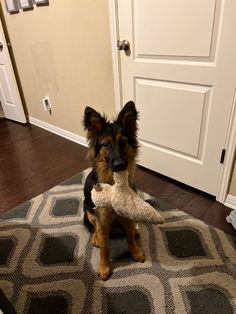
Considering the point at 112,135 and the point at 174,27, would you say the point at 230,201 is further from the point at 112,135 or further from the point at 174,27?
the point at 174,27

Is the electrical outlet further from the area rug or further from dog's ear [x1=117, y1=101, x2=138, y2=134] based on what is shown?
dog's ear [x1=117, y1=101, x2=138, y2=134]

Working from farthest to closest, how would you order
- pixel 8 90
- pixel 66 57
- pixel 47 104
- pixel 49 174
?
pixel 8 90 → pixel 47 104 → pixel 66 57 → pixel 49 174

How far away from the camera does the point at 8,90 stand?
3436 mm

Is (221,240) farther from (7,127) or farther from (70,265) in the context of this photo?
(7,127)

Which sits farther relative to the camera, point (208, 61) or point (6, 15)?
point (6, 15)

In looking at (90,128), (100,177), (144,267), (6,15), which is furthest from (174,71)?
(6,15)

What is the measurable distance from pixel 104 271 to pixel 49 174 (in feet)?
4.16

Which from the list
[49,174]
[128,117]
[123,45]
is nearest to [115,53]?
[123,45]

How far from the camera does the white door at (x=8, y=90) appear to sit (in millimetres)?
3100

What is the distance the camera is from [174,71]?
66.1 inches

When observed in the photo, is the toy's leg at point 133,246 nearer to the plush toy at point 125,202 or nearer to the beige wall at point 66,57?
the plush toy at point 125,202

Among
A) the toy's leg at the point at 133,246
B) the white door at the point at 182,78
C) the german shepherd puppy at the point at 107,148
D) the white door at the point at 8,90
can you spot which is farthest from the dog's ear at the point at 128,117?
the white door at the point at 8,90

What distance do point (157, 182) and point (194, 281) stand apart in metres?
0.95

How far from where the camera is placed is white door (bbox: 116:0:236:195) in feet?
4.70
